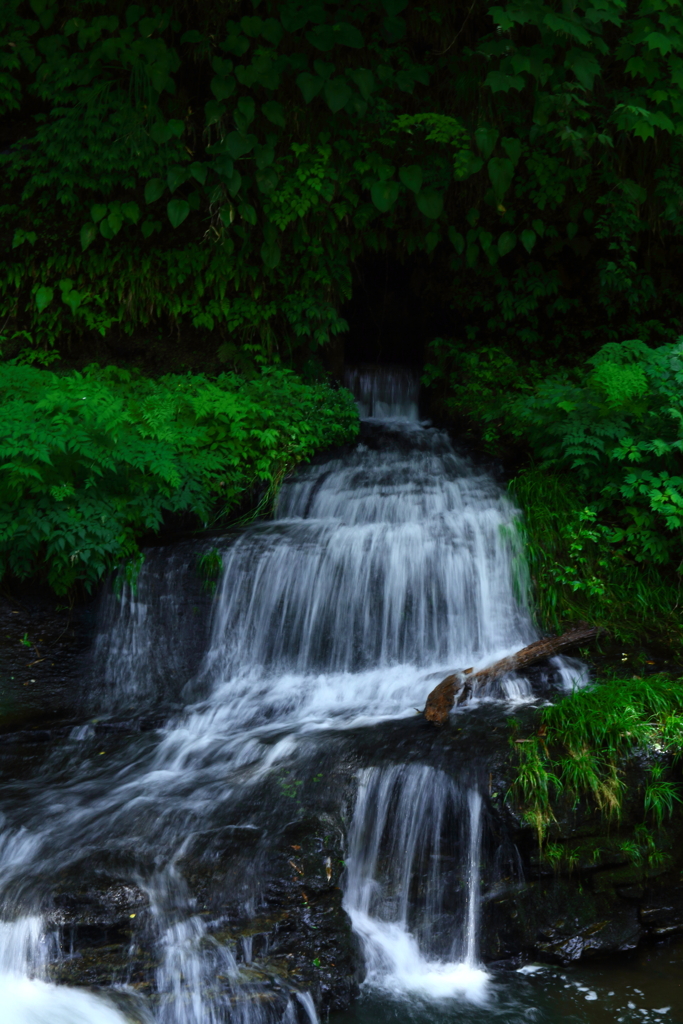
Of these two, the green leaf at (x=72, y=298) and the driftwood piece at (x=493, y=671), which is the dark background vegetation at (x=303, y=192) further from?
the driftwood piece at (x=493, y=671)

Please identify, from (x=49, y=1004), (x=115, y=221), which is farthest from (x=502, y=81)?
(x=49, y=1004)

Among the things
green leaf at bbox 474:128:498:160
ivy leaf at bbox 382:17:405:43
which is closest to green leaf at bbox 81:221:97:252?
ivy leaf at bbox 382:17:405:43

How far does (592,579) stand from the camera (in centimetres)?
514

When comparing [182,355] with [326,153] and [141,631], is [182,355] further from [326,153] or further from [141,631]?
[141,631]

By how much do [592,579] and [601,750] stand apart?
5.03ft

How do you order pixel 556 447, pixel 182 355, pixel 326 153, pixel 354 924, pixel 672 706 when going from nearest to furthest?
pixel 354 924
pixel 672 706
pixel 556 447
pixel 326 153
pixel 182 355

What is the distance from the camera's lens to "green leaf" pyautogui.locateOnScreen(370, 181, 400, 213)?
734 centimetres

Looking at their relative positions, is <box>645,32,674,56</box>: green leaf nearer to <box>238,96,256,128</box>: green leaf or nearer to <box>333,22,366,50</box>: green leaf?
<box>333,22,366,50</box>: green leaf

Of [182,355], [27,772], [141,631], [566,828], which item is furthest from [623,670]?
[182,355]

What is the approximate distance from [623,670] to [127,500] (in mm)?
3325

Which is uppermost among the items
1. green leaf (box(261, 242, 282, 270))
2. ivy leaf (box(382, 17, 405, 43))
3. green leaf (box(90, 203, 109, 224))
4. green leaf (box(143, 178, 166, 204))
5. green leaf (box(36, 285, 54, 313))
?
ivy leaf (box(382, 17, 405, 43))

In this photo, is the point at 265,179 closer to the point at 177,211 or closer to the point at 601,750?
the point at 177,211

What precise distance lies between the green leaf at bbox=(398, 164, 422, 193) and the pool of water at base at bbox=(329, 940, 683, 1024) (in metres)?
6.26

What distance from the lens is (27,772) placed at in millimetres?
4492
